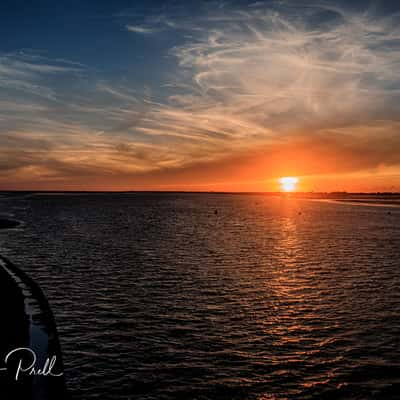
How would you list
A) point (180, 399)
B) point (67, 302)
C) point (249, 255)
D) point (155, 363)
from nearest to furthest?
point (180, 399)
point (155, 363)
point (67, 302)
point (249, 255)

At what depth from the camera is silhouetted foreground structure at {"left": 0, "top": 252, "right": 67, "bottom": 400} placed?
14203 millimetres

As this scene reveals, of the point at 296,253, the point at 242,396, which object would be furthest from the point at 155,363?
the point at 296,253

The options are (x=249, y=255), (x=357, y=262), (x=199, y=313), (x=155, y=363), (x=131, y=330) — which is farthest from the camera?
(x=249, y=255)

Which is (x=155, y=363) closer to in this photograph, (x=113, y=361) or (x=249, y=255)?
(x=113, y=361)

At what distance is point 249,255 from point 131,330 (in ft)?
97.9

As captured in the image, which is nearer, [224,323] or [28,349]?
[28,349]

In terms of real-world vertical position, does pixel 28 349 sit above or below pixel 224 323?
above

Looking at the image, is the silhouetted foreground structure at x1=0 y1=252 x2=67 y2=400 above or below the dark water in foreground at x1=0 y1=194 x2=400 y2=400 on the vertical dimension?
above

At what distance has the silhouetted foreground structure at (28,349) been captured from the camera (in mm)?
14203

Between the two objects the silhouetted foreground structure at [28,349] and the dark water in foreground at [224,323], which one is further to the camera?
the dark water in foreground at [224,323]

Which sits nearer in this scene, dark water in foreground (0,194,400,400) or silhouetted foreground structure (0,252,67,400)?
silhouetted foreground structure (0,252,67,400)

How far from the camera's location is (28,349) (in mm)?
17766

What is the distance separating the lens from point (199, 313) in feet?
84.0

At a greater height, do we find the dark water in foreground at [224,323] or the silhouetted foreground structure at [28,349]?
the silhouetted foreground structure at [28,349]
